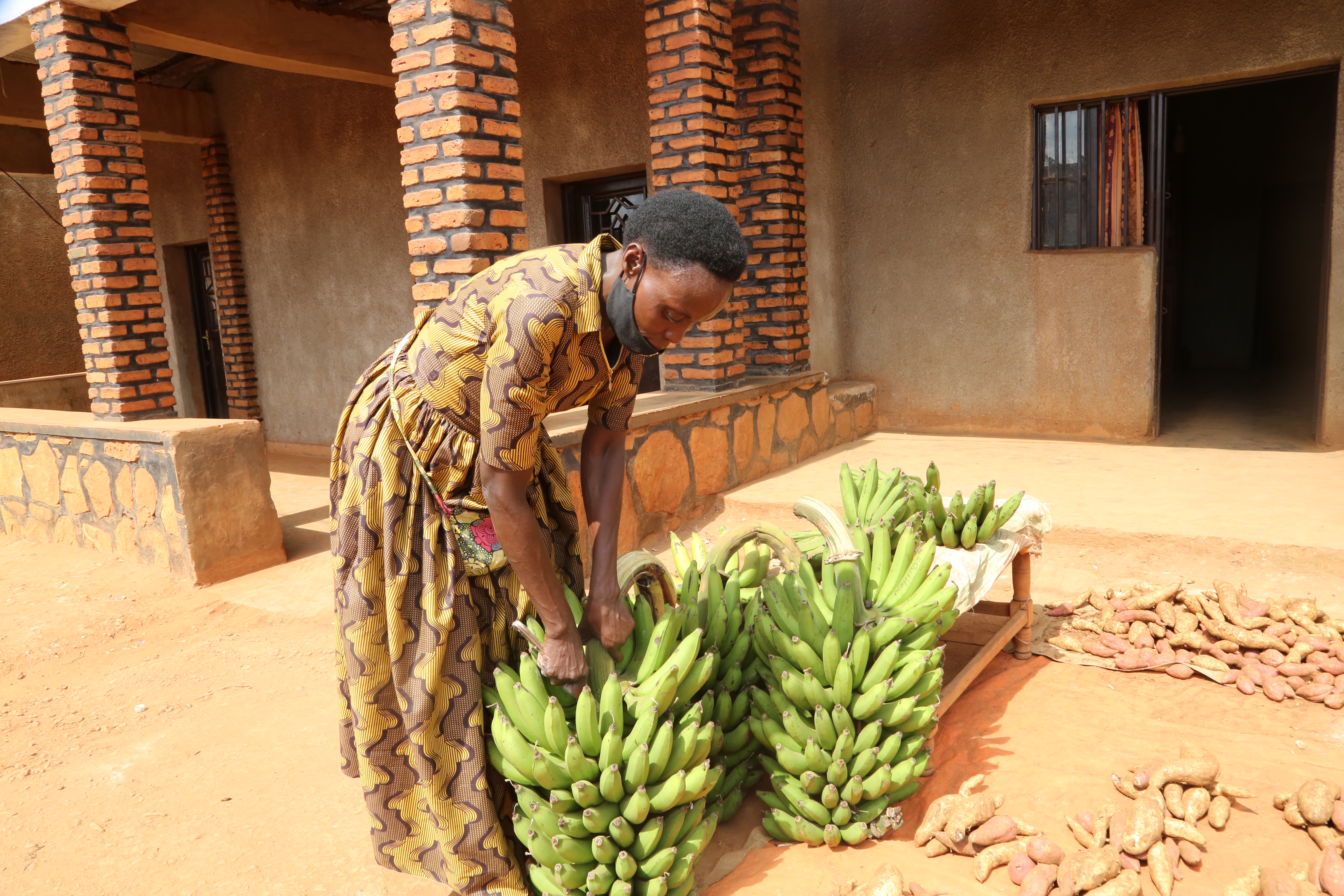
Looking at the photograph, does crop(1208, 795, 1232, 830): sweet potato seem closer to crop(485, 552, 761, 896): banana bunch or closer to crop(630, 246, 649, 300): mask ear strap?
crop(485, 552, 761, 896): banana bunch

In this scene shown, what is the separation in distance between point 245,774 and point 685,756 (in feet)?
6.52

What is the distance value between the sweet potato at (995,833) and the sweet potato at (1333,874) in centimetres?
65

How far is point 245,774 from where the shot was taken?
3.18m

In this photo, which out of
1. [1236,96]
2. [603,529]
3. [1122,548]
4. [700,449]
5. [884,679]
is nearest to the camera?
[603,529]

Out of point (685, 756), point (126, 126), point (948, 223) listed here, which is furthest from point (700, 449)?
point (126, 126)

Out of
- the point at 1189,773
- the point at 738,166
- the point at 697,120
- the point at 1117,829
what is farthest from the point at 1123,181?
the point at 1117,829

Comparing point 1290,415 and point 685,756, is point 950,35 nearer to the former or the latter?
point 1290,415

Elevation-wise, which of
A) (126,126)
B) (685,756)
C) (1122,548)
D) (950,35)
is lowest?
(1122,548)

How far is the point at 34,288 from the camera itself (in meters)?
12.3

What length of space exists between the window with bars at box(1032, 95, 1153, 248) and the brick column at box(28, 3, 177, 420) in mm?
6263

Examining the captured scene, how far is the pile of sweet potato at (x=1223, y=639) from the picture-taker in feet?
10.5

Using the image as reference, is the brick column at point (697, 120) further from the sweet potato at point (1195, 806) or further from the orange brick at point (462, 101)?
the sweet potato at point (1195, 806)

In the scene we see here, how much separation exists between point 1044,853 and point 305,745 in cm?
260

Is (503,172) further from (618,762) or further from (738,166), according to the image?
(618,762)
